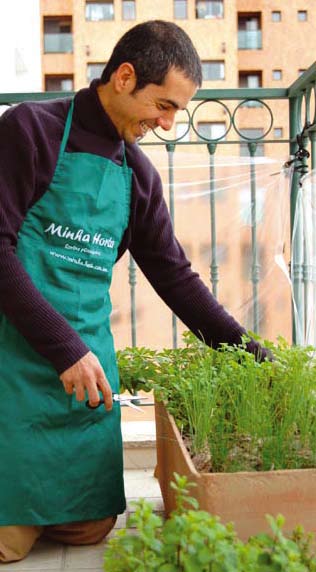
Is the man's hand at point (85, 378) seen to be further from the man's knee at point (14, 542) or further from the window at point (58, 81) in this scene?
the window at point (58, 81)

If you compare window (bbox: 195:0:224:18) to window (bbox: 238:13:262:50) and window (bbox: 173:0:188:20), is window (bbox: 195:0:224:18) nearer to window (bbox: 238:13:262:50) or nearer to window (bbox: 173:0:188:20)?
window (bbox: 173:0:188:20)

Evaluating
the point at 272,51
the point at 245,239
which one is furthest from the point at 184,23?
the point at 245,239

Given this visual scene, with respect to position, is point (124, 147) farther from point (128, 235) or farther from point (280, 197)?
point (280, 197)

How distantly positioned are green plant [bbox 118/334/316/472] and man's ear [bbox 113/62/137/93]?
621 mm

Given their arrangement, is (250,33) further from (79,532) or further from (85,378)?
(85,378)

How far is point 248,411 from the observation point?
5.76 feet

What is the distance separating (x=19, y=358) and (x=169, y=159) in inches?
59.5

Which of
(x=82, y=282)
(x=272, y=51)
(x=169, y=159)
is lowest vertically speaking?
(x=82, y=282)

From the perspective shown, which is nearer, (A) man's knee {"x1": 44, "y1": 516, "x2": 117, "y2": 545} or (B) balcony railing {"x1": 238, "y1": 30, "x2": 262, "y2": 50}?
(A) man's knee {"x1": 44, "y1": 516, "x2": 117, "y2": 545}

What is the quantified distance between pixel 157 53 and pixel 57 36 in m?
46.3

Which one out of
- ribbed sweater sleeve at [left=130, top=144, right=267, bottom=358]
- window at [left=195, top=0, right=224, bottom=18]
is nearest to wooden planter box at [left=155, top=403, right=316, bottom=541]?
ribbed sweater sleeve at [left=130, top=144, right=267, bottom=358]

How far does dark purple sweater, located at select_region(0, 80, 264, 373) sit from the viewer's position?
1.83 metres

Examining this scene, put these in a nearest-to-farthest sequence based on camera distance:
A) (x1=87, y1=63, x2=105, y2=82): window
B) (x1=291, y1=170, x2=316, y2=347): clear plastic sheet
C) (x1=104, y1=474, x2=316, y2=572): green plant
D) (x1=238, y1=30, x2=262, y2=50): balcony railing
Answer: (x1=104, y1=474, x2=316, y2=572): green plant < (x1=291, y1=170, x2=316, y2=347): clear plastic sheet < (x1=87, y1=63, x2=105, y2=82): window < (x1=238, y1=30, x2=262, y2=50): balcony railing

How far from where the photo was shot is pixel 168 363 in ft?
7.16
